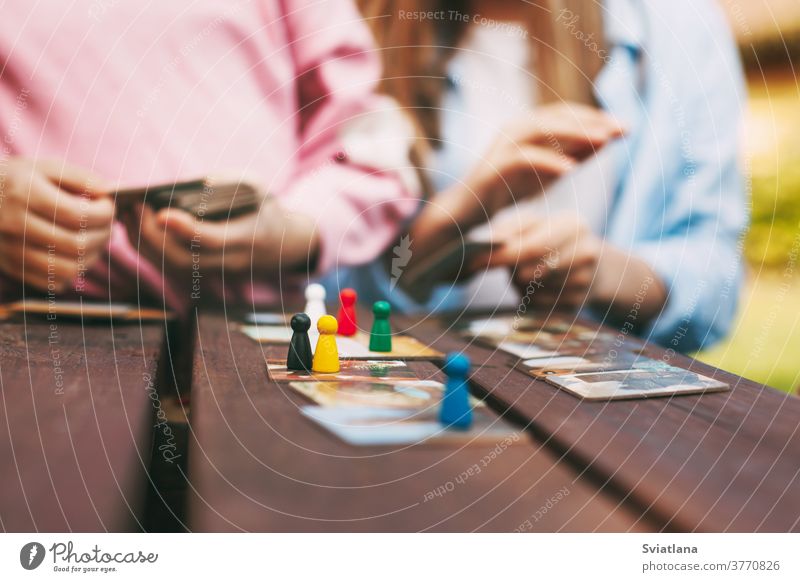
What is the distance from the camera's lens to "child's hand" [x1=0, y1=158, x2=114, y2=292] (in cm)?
115

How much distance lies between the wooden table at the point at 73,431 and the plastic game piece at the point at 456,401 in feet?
0.71

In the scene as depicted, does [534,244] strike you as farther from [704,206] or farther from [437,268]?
[704,206]

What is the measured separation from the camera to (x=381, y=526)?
488 millimetres

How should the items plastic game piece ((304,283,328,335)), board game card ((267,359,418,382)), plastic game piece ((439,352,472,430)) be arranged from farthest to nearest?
plastic game piece ((304,283,328,335)) < board game card ((267,359,418,382)) < plastic game piece ((439,352,472,430))

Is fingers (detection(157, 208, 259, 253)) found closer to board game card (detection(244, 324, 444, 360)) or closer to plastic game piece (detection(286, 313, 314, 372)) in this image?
board game card (detection(244, 324, 444, 360))

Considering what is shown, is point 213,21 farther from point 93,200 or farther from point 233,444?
point 233,444

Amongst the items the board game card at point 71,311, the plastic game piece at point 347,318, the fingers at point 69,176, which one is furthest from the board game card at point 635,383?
the fingers at point 69,176

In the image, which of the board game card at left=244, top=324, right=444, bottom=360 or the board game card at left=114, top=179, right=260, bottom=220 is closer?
the board game card at left=244, top=324, right=444, bottom=360

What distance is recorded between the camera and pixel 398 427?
0.56m

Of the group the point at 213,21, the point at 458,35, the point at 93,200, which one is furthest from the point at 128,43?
the point at 458,35

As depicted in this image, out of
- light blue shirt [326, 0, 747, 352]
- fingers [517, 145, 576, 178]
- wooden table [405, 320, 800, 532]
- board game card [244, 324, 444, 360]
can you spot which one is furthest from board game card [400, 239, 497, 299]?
wooden table [405, 320, 800, 532]

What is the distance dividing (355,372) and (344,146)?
0.63 metres

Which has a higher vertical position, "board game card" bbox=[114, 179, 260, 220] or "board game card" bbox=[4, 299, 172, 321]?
"board game card" bbox=[114, 179, 260, 220]

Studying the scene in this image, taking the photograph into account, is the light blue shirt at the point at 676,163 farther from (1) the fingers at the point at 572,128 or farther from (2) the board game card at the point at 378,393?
(2) the board game card at the point at 378,393
